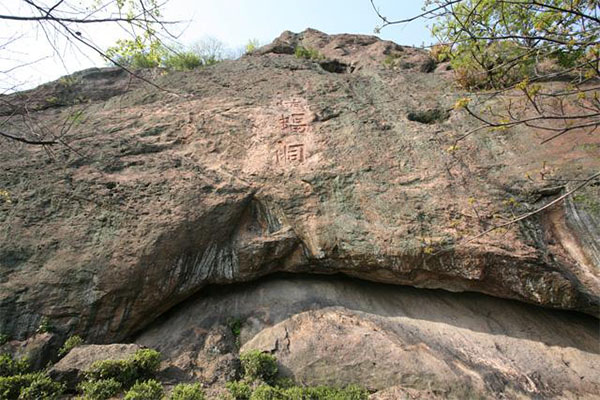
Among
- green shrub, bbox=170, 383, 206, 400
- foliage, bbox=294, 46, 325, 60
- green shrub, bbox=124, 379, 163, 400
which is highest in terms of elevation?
foliage, bbox=294, 46, 325, 60

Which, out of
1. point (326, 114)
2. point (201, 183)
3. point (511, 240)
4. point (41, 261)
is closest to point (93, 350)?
point (41, 261)

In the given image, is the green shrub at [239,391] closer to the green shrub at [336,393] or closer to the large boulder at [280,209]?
the green shrub at [336,393]

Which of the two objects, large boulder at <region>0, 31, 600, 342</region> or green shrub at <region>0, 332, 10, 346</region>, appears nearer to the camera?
green shrub at <region>0, 332, 10, 346</region>

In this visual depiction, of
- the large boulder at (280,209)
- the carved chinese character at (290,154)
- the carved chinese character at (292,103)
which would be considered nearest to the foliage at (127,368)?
the large boulder at (280,209)

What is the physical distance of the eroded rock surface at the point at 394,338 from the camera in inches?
172

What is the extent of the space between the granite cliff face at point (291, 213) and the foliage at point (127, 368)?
1.85ft

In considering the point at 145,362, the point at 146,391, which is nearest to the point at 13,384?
the point at 145,362

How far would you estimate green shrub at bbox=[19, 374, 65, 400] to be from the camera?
3707 mm

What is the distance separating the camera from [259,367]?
4371 millimetres

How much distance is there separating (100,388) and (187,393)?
39.1 inches

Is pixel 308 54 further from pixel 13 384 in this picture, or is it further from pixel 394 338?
pixel 13 384

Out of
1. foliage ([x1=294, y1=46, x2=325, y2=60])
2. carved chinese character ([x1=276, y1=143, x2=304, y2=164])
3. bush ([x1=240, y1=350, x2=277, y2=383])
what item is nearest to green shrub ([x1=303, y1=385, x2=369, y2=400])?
bush ([x1=240, y1=350, x2=277, y2=383])

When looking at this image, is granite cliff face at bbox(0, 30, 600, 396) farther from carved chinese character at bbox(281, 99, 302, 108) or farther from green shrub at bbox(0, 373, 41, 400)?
green shrub at bbox(0, 373, 41, 400)

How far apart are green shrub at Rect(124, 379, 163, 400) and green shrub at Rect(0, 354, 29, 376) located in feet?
4.80
